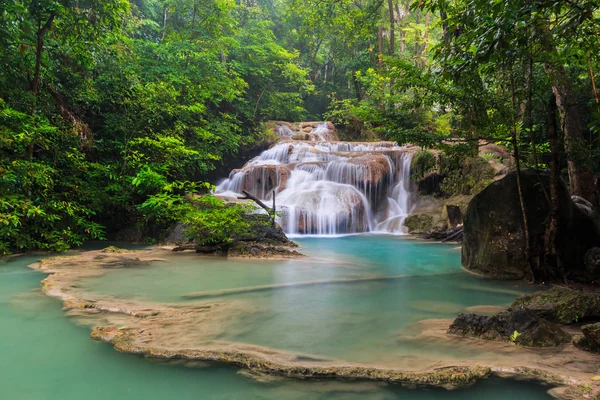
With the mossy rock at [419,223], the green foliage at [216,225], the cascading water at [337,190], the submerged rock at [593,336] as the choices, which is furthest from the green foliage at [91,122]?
the mossy rock at [419,223]

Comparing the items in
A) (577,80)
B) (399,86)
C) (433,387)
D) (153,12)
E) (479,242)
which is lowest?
(433,387)

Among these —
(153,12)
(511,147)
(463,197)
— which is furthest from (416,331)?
(153,12)

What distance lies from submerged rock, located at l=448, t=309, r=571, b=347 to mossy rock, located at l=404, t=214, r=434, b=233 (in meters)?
10.4

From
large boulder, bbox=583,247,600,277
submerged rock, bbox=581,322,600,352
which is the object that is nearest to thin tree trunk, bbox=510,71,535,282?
large boulder, bbox=583,247,600,277

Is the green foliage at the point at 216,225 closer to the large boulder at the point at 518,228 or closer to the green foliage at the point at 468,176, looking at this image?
the large boulder at the point at 518,228

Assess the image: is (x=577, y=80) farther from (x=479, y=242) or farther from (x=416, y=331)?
(x=416, y=331)

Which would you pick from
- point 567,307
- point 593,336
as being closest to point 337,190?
point 567,307

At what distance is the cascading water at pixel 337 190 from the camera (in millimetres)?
14213

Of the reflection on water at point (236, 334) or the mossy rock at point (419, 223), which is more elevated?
the mossy rock at point (419, 223)

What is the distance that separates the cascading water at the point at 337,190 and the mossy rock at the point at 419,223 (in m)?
0.39

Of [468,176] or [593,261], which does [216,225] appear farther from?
[468,176]

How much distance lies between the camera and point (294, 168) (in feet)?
→ 55.7

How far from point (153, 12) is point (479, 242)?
2405 cm

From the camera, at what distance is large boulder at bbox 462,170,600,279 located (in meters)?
5.26
